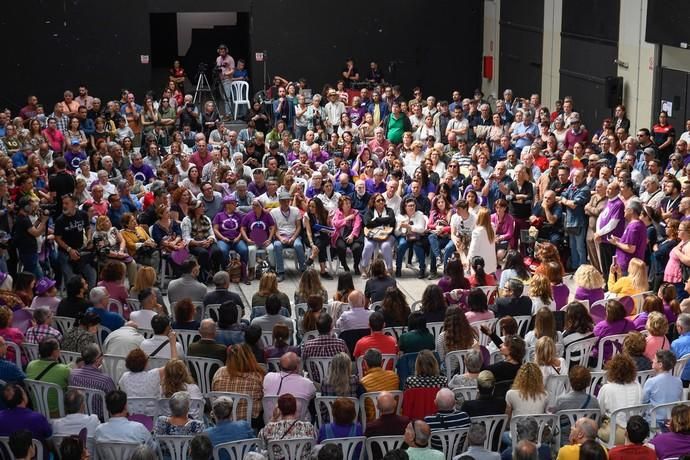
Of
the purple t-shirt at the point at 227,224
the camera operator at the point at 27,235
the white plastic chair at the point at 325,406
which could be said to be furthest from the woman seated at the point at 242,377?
the purple t-shirt at the point at 227,224

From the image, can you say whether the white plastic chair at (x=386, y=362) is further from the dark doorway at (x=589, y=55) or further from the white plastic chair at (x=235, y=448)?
the dark doorway at (x=589, y=55)

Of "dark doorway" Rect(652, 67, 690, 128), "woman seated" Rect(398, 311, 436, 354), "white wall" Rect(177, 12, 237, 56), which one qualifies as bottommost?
"woman seated" Rect(398, 311, 436, 354)

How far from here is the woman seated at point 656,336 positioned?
765cm

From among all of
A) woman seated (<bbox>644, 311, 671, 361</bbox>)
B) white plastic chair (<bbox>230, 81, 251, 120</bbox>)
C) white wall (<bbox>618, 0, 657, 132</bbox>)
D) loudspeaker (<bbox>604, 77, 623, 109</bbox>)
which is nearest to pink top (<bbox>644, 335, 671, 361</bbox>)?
woman seated (<bbox>644, 311, 671, 361</bbox>)

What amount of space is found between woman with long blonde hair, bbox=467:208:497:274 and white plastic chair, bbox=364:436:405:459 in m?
5.36

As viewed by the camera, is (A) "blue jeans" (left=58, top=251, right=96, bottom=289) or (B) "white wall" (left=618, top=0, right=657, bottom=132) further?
(B) "white wall" (left=618, top=0, right=657, bottom=132)

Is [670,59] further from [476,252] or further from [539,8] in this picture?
[476,252]

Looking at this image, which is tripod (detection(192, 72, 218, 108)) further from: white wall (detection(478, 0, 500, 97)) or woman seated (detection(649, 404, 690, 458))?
woman seated (detection(649, 404, 690, 458))

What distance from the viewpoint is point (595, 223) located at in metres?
12.1

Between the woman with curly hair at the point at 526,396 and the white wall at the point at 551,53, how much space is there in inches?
547

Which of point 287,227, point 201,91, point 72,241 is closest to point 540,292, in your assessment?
point 287,227

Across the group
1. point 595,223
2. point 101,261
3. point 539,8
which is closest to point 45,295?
point 101,261

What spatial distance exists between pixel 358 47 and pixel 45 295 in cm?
1441

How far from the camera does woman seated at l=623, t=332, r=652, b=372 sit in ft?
24.1
